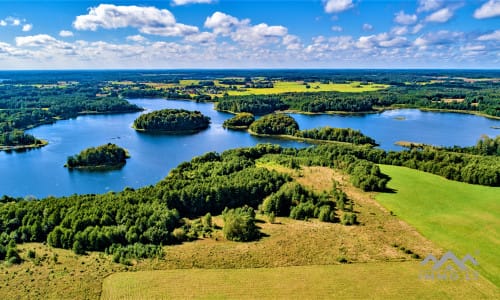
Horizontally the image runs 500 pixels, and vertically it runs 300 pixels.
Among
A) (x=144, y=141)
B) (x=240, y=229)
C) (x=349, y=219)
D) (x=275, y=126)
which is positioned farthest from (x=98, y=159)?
(x=349, y=219)

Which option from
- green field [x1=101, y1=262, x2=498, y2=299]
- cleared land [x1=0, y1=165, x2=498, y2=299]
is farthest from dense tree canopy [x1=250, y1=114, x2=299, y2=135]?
green field [x1=101, y1=262, x2=498, y2=299]

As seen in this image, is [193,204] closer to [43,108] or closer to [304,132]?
[304,132]

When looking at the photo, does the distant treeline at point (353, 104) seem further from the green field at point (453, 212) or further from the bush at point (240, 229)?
the bush at point (240, 229)

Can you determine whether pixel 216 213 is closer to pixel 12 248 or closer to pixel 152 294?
pixel 152 294

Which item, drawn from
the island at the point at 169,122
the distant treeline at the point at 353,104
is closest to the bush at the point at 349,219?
the island at the point at 169,122

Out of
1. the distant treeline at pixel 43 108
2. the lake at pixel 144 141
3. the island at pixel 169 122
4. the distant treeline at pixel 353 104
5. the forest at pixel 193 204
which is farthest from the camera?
the distant treeline at pixel 353 104
